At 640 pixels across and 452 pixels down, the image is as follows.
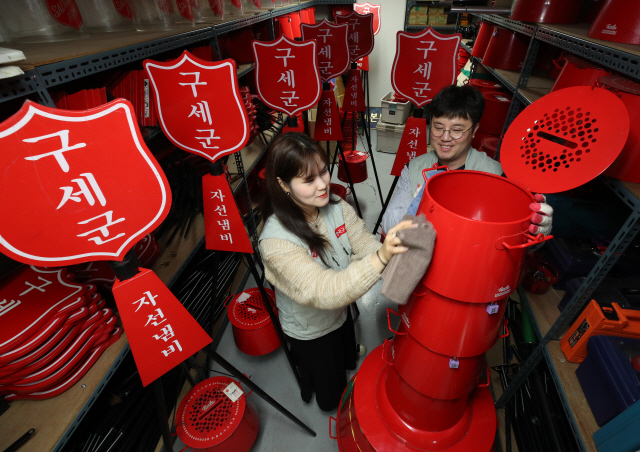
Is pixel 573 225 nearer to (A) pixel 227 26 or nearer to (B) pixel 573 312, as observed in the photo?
(B) pixel 573 312

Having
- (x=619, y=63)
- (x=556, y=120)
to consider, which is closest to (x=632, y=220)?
(x=556, y=120)

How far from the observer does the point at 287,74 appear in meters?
2.02

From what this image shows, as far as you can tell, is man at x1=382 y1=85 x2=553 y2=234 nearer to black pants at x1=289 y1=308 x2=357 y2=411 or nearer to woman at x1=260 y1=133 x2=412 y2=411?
woman at x1=260 y1=133 x2=412 y2=411

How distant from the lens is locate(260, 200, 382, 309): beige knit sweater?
926mm

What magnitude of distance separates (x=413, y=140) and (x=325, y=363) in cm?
166

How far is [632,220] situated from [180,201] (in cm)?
220

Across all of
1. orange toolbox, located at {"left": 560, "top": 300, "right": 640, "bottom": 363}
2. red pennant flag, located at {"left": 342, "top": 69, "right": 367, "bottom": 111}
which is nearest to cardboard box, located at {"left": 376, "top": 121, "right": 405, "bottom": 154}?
red pennant flag, located at {"left": 342, "top": 69, "right": 367, "bottom": 111}

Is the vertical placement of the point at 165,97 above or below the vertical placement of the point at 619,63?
below

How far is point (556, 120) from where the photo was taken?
99cm

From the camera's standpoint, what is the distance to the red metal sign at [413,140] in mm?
2160

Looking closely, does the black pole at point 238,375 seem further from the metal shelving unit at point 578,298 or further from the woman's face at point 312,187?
the metal shelving unit at point 578,298

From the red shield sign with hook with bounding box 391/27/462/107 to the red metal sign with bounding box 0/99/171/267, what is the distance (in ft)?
6.32

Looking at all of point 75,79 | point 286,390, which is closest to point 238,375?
point 286,390

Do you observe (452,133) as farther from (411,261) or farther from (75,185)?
(75,185)
